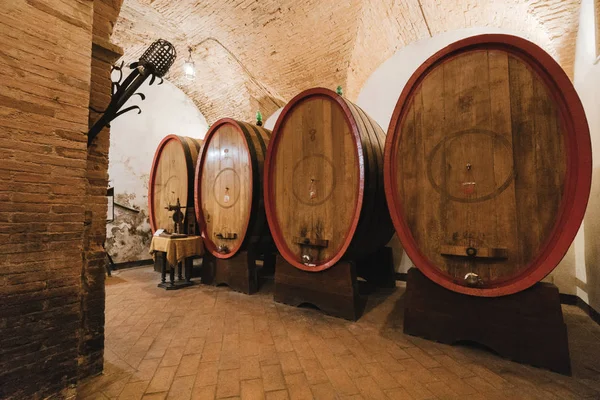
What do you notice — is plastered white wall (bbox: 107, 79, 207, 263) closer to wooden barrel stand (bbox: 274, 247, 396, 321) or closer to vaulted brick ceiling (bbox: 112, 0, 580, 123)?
vaulted brick ceiling (bbox: 112, 0, 580, 123)

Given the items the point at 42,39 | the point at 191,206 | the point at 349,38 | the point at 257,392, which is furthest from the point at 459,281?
the point at 349,38

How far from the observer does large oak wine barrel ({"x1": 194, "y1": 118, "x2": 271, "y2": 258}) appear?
3.43 m

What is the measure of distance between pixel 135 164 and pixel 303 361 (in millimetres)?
5479

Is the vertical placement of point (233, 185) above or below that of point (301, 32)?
below

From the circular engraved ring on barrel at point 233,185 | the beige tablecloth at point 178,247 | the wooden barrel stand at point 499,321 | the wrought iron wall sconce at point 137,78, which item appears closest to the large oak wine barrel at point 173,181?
the beige tablecloth at point 178,247

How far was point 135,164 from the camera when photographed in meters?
5.78

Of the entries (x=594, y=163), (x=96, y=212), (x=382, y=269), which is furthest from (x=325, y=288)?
(x=594, y=163)

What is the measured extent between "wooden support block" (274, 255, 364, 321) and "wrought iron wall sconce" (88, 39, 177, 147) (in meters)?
2.03

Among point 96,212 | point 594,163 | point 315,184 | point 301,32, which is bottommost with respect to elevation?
point 96,212

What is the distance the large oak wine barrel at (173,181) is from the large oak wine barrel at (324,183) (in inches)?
68.9

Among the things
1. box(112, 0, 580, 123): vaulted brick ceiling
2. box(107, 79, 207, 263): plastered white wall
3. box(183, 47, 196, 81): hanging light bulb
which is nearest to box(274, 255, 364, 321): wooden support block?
box(112, 0, 580, 123): vaulted brick ceiling

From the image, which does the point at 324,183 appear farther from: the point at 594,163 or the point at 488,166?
the point at 594,163

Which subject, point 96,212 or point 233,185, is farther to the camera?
point 233,185

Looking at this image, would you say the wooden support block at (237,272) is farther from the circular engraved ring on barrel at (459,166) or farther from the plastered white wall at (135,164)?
the plastered white wall at (135,164)
